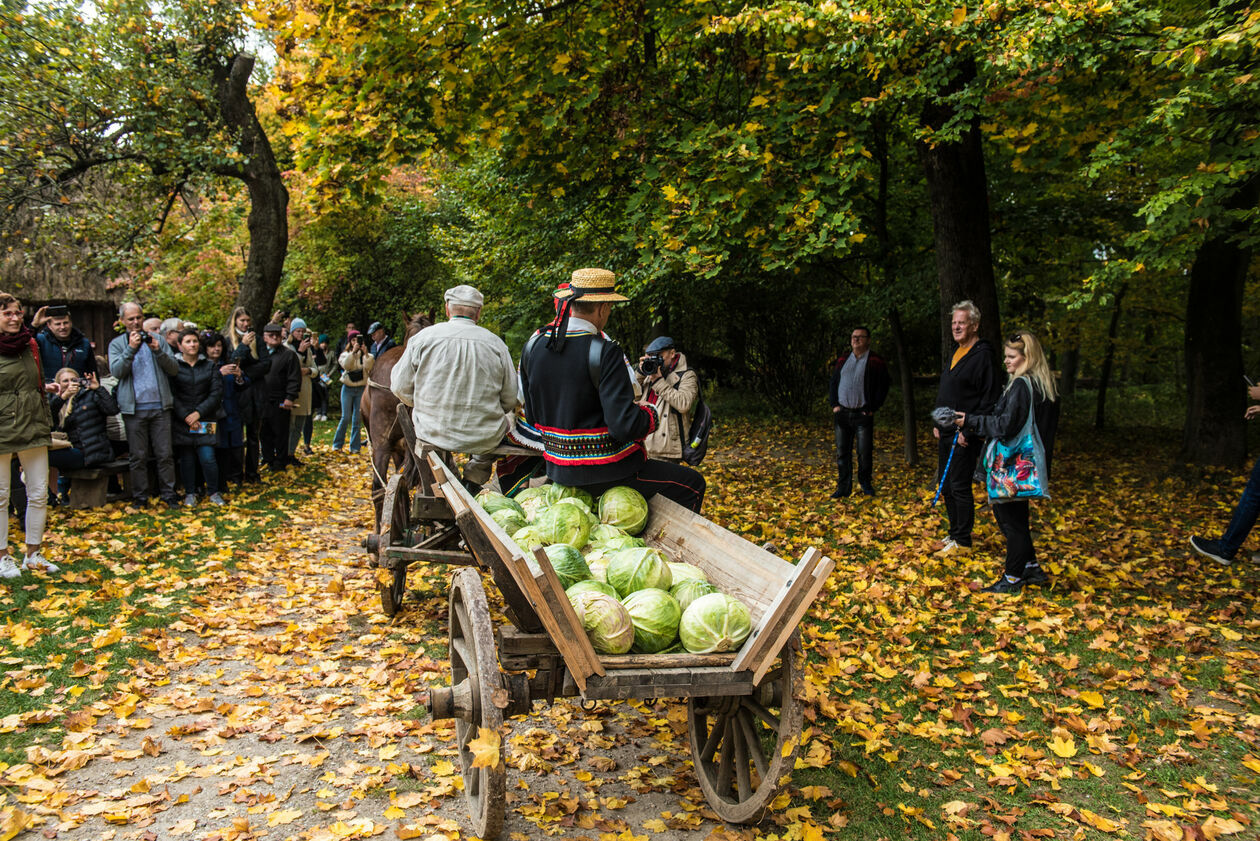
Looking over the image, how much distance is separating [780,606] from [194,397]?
8.63 meters

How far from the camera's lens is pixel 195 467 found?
9930 millimetres

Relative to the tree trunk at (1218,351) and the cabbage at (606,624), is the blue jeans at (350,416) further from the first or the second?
the tree trunk at (1218,351)

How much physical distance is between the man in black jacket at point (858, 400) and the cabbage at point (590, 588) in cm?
688

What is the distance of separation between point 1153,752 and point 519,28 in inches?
344

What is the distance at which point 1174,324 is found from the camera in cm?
1773

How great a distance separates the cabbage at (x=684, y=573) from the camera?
11.8ft

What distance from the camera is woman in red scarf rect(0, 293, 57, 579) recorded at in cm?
603

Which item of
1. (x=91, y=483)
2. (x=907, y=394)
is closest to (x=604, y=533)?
(x=91, y=483)

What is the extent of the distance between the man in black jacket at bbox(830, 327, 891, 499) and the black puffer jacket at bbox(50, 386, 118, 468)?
8229 mm

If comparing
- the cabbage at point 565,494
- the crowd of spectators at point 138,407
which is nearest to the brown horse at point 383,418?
the crowd of spectators at point 138,407

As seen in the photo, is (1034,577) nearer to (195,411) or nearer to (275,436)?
(195,411)

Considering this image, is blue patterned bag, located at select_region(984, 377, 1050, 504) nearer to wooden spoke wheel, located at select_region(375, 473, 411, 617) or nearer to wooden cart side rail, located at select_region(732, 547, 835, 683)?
wooden cart side rail, located at select_region(732, 547, 835, 683)

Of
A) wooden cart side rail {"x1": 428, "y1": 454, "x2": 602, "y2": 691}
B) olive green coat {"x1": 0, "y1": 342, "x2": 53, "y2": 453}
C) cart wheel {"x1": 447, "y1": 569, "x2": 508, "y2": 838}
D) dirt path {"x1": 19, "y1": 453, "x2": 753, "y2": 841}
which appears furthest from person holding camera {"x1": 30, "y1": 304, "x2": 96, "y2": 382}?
wooden cart side rail {"x1": 428, "y1": 454, "x2": 602, "y2": 691}

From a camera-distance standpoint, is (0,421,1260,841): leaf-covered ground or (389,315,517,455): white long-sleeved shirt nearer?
(0,421,1260,841): leaf-covered ground
